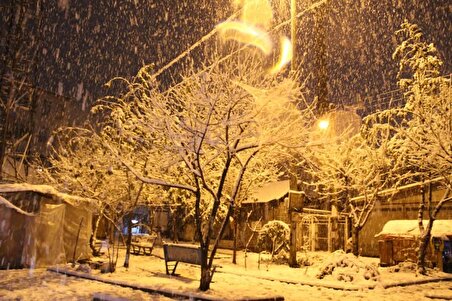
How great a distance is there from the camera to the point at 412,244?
1673cm

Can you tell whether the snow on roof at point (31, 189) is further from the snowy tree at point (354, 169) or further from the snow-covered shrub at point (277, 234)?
the snowy tree at point (354, 169)

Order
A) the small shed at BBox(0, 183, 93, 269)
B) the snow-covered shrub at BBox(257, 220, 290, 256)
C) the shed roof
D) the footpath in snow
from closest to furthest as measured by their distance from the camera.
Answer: the footpath in snow, the shed roof, the small shed at BBox(0, 183, 93, 269), the snow-covered shrub at BBox(257, 220, 290, 256)

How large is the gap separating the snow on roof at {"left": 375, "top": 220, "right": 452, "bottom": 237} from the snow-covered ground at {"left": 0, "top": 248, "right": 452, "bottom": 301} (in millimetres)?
1788

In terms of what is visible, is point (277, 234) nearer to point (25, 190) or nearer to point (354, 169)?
point (354, 169)

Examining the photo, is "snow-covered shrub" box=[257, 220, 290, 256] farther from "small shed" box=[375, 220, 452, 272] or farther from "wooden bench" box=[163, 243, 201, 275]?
"wooden bench" box=[163, 243, 201, 275]

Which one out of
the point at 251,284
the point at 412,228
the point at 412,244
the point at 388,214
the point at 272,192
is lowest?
the point at 251,284

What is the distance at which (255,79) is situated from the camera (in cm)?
1253

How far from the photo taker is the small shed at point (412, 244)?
16.1 meters

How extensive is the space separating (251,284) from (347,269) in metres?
3.50

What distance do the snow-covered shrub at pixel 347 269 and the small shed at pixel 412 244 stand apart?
416 centimetres

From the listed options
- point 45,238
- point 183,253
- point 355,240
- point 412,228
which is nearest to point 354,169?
point 355,240

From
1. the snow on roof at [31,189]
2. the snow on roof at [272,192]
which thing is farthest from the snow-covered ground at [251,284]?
the snow on roof at [272,192]

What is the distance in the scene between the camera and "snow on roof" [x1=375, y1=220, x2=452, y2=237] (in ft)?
54.1

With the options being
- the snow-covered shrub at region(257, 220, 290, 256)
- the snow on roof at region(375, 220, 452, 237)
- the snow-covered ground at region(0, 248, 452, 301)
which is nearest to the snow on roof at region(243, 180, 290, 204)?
the snow-covered shrub at region(257, 220, 290, 256)
